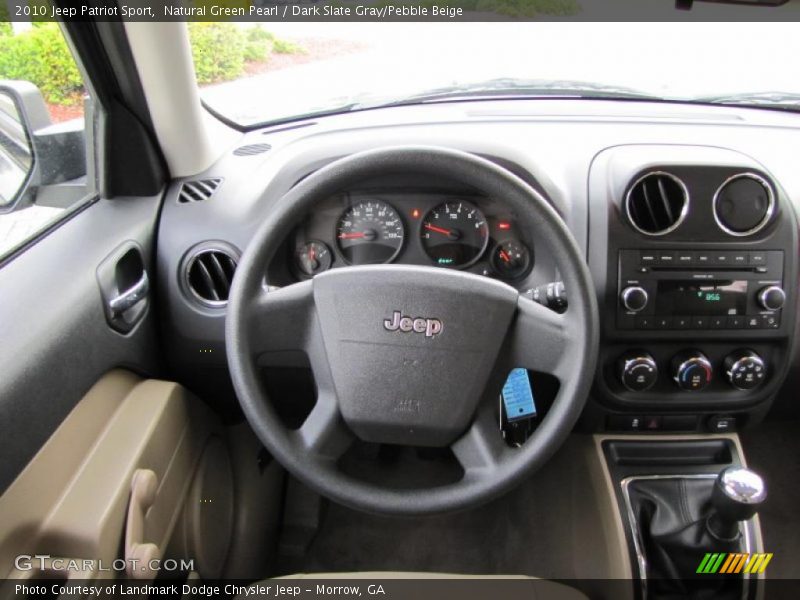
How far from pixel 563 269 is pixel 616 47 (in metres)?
0.97

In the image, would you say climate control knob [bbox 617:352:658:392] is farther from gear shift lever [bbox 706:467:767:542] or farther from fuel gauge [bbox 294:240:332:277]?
fuel gauge [bbox 294:240:332:277]

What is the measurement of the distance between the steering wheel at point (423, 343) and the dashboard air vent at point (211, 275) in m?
0.38

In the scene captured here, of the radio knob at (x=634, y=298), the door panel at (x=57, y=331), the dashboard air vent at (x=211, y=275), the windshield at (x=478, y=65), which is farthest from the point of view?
the windshield at (x=478, y=65)

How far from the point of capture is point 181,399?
1.45 metres

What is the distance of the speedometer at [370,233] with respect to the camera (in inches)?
55.3

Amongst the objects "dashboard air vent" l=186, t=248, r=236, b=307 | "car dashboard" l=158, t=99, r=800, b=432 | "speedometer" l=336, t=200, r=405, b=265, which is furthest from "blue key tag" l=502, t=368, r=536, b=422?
"dashboard air vent" l=186, t=248, r=236, b=307

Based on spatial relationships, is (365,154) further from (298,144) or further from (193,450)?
(193,450)

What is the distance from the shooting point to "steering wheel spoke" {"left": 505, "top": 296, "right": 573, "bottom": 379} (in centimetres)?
108

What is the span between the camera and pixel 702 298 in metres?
1.41

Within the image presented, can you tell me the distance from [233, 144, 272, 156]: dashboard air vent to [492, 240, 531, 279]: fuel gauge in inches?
27.4

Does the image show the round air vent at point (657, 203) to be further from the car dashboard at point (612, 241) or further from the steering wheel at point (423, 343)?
the steering wheel at point (423, 343)

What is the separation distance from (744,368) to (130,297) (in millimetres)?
1373

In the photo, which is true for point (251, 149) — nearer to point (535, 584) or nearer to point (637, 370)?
point (637, 370)

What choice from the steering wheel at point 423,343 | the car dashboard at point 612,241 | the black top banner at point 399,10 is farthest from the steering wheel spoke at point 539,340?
the black top banner at point 399,10
